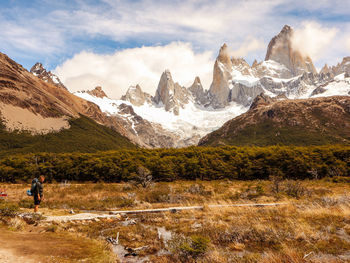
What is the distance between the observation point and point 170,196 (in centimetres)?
2962

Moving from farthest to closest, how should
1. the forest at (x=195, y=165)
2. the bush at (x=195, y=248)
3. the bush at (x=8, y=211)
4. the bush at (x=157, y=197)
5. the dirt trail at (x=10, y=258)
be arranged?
the forest at (x=195, y=165) < the bush at (x=157, y=197) < the bush at (x=8, y=211) < the bush at (x=195, y=248) < the dirt trail at (x=10, y=258)

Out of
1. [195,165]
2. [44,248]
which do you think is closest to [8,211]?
[44,248]

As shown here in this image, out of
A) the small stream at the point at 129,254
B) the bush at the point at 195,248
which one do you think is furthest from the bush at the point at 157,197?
the bush at the point at 195,248

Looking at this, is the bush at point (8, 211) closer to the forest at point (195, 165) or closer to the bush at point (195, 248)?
the bush at point (195, 248)

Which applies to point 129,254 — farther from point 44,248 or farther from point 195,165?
point 195,165

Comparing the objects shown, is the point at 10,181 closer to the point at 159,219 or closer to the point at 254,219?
the point at 159,219

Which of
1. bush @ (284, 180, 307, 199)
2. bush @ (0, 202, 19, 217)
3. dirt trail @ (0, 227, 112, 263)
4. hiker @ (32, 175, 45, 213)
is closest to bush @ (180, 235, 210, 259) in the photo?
dirt trail @ (0, 227, 112, 263)

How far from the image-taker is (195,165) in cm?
6606

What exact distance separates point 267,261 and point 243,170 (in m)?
57.9

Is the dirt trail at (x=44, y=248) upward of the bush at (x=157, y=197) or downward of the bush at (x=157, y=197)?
upward

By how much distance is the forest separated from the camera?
60.4 metres

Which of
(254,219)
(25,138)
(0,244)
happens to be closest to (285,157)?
(254,219)

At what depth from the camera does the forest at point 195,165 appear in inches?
2379

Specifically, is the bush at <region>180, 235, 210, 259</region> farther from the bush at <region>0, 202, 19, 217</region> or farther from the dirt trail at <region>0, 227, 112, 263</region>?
the bush at <region>0, 202, 19, 217</region>
